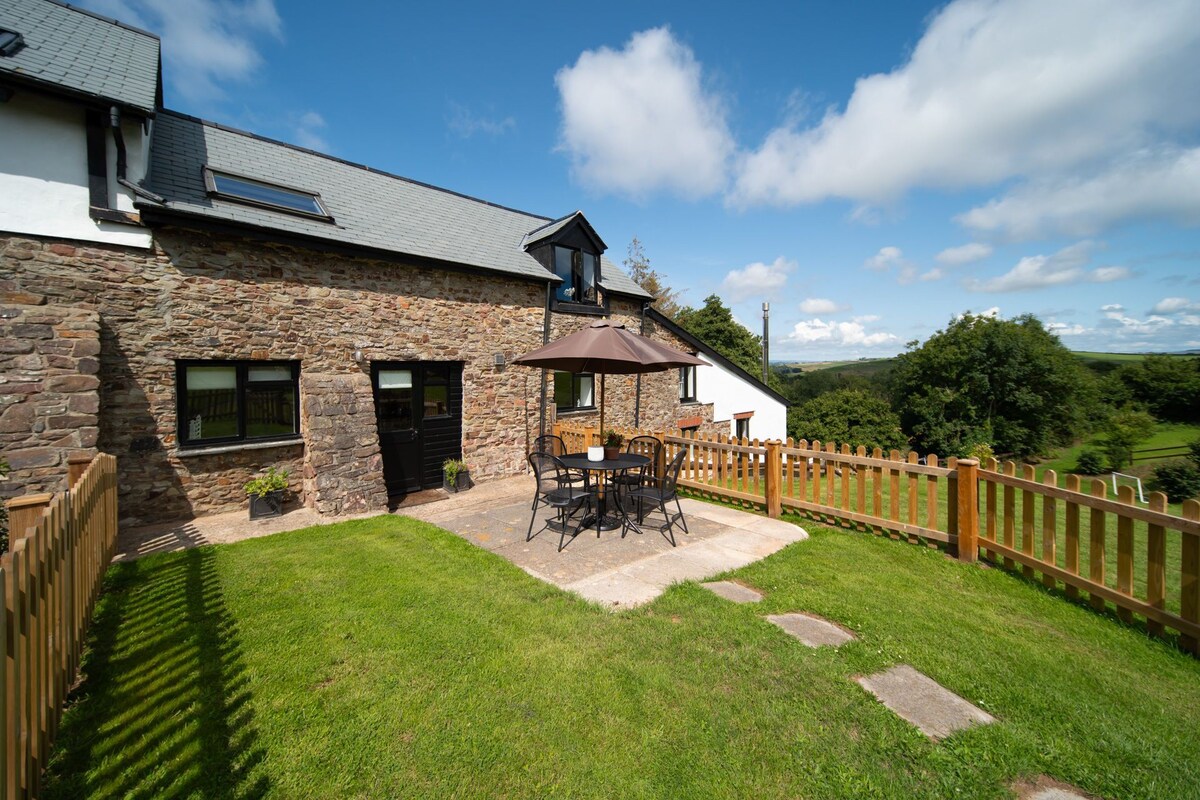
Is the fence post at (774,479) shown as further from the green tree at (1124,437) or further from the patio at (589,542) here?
the green tree at (1124,437)

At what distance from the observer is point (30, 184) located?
5758 mm

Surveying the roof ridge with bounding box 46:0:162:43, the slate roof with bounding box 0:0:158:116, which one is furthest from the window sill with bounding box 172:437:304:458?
the roof ridge with bounding box 46:0:162:43

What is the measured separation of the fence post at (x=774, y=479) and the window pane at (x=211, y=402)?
831 centimetres

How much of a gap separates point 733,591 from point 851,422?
25333mm

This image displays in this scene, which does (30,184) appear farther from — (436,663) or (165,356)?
(436,663)

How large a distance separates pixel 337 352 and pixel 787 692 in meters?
8.25

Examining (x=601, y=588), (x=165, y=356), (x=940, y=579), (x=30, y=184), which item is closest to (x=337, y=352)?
(x=165, y=356)

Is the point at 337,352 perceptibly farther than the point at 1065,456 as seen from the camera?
No

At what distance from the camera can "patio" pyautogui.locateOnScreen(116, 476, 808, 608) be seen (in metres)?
4.68

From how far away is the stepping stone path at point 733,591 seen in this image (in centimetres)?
421

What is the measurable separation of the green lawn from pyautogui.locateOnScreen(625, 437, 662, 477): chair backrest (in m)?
3.43

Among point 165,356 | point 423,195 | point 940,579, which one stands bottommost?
point 940,579

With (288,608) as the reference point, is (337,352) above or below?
above

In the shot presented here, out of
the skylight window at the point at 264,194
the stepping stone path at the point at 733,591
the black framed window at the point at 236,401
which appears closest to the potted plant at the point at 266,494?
the black framed window at the point at 236,401
